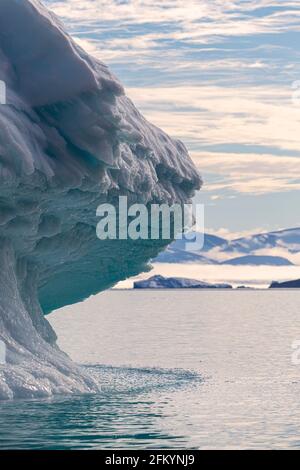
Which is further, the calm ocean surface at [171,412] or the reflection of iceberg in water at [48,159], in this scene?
the reflection of iceberg in water at [48,159]

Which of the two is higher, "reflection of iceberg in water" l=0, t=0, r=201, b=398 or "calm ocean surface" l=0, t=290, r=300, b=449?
"reflection of iceberg in water" l=0, t=0, r=201, b=398

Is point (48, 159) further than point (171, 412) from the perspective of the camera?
No

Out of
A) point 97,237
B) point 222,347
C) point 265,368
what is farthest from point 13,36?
point 222,347

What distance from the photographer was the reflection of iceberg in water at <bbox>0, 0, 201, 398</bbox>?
93.8ft

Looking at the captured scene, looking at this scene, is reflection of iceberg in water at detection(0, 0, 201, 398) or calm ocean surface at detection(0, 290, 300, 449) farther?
reflection of iceberg in water at detection(0, 0, 201, 398)

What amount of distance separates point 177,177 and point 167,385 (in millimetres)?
6701

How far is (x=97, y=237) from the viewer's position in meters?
36.2

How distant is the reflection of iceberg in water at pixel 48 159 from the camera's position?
2859cm

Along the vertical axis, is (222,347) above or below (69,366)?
above

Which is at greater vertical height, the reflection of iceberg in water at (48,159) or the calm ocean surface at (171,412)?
the reflection of iceberg in water at (48,159)

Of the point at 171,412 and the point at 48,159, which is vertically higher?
the point at 48,159

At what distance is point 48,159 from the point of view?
29062 mm
